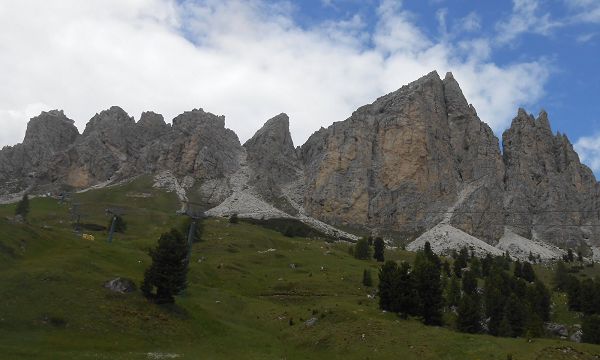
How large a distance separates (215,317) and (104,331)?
14896 millimetres

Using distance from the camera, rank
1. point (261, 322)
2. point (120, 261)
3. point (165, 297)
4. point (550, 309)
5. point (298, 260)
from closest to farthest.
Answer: point (165, 297), point (261, 322), point (120, 261), point (550, 309), point (298, 260)

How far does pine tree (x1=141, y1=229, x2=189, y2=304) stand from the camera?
58.6 metres

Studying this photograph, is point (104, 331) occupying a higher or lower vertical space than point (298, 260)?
lower

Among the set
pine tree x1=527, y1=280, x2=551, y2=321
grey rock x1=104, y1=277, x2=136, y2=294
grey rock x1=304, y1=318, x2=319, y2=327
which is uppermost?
pine tree x1=527, y1=280, x2=551, y2=321

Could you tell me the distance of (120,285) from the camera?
196ft

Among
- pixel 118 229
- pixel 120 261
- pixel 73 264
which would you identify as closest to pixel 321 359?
pixel 73 264

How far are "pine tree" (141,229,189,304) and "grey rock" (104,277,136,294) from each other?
1876 millimetres

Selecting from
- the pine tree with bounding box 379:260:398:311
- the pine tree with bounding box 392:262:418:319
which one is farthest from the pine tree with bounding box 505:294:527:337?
the pine tree with bounding box 379:260:398:311

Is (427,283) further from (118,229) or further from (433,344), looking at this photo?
(118,229)

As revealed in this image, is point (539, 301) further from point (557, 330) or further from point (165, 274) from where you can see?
point (165, 274)

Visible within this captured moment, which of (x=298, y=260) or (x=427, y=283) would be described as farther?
(x=298, y=260)

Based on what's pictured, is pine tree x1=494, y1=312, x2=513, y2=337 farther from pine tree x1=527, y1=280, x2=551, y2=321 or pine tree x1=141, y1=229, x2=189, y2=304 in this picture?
pine tree x1=141, y1=229, x2=189, y2=304

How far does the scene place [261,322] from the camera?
65.4 metres

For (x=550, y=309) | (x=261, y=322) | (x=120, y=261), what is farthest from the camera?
(x=550, y=309)
